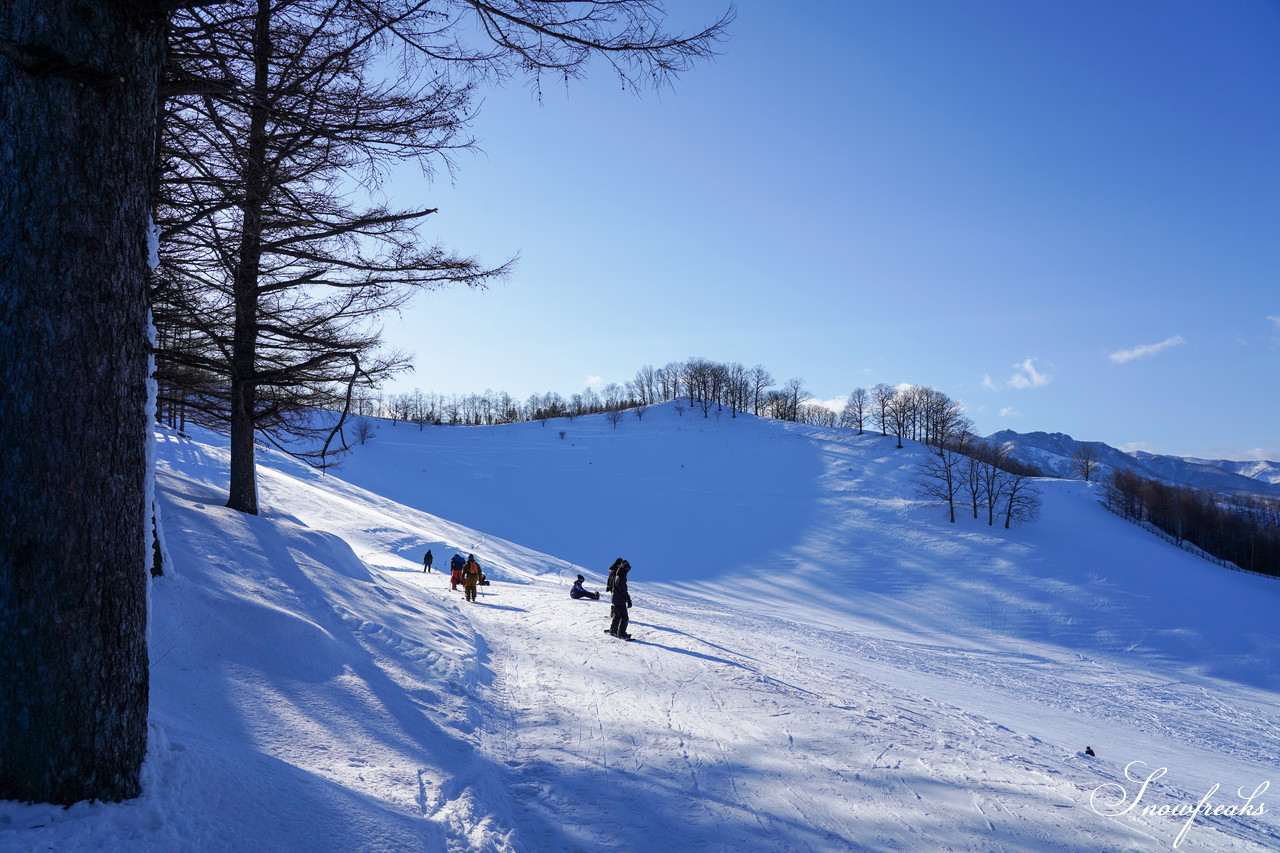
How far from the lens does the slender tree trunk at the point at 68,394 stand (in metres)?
2.16

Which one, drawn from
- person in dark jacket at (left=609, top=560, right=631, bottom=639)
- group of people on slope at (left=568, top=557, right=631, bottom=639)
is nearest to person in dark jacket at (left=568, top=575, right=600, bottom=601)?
group of people on slope at (left=568, top=557, right=631, bottom=639)

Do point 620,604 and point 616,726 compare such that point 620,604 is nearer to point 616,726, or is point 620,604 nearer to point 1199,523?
point 616,726

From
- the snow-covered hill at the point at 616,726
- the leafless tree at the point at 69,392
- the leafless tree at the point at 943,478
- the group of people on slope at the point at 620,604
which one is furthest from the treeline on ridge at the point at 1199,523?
the leafless tree at the point at 69,392

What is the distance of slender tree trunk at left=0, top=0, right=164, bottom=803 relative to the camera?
216 cm

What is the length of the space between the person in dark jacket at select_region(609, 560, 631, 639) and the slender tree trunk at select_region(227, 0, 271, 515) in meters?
6.38

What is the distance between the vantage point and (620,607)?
35.9ft

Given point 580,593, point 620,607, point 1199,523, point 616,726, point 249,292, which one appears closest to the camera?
point 616,726

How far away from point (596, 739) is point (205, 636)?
12.0ft

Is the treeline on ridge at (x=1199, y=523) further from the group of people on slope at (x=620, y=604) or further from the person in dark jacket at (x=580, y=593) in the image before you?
the group of people on slope at (x=620, y=604)

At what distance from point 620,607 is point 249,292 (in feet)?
26.2

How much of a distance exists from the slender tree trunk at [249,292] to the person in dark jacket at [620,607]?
6385 millimetres

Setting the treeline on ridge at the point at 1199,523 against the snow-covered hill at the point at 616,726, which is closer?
the snow-covered hill at the point at 616,726

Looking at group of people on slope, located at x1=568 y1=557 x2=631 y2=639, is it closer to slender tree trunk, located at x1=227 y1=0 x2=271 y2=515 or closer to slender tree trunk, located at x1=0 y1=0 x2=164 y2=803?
slender tree trunk, located at x1=227 y1=0 x2=271 y2=515

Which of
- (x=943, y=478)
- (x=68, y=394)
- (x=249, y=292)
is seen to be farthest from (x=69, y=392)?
(x=943, y=478)
